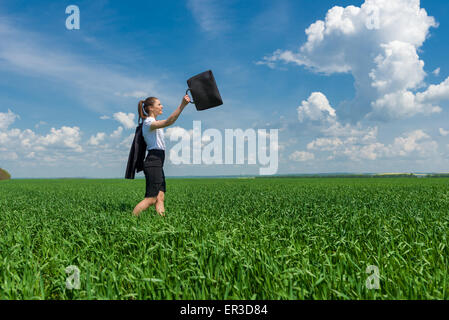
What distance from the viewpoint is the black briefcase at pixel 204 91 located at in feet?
15.8

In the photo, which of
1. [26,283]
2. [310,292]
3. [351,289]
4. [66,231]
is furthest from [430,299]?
[66,231]

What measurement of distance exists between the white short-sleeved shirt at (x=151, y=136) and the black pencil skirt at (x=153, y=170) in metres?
0.11

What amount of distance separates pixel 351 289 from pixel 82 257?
3071 mm

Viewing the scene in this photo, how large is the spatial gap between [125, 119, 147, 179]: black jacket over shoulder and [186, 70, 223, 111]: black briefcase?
1784 millimetres

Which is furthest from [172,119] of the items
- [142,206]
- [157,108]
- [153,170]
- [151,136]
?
[142,206]

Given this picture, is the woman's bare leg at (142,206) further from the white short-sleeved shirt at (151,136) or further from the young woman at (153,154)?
the white short-sleeved shirt at (151,136)

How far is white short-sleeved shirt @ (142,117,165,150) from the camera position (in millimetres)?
5805

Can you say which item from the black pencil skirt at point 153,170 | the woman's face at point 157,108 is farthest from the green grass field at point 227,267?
the woman's face at point 157,108

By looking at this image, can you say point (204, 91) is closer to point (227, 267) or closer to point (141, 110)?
point (141, 110)

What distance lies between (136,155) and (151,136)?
0.55m

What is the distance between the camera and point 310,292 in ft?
8.03

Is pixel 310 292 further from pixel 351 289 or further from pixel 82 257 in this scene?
pixel 82 257

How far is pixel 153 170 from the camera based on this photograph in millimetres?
5875

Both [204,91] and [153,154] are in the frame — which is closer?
[204,91]
